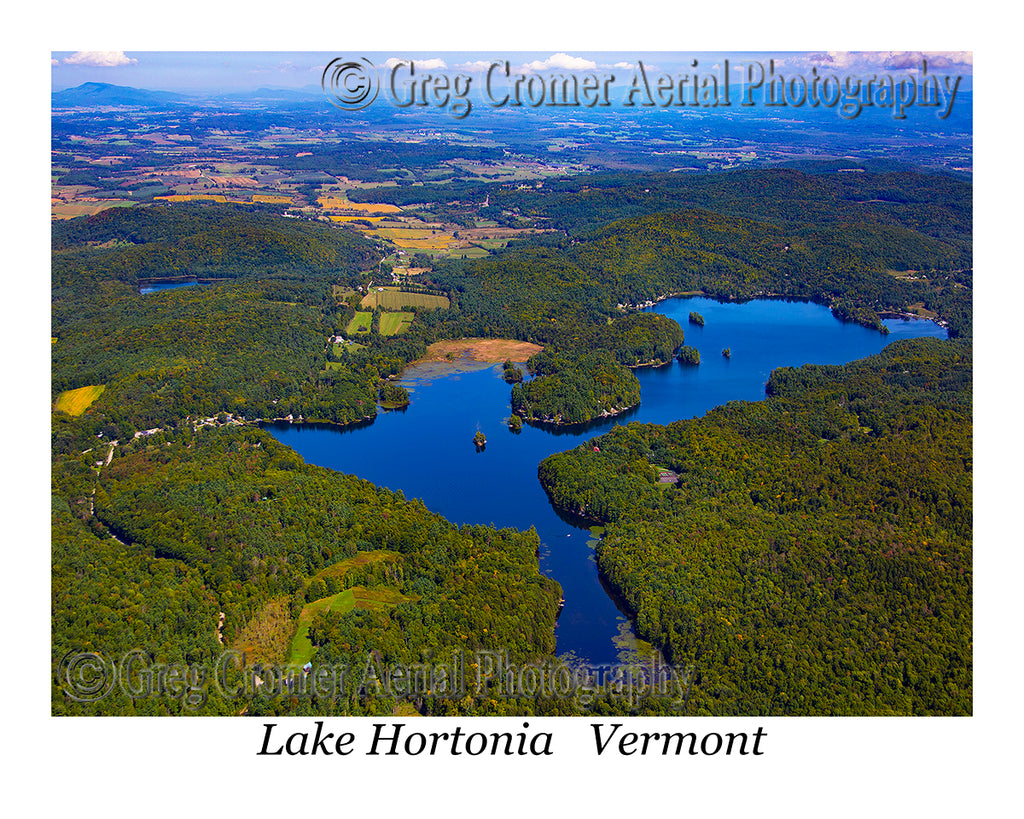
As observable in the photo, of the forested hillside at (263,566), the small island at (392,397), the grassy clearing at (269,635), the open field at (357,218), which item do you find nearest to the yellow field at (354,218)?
the open field at (357,218)

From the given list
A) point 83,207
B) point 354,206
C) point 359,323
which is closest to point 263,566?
point 359,323

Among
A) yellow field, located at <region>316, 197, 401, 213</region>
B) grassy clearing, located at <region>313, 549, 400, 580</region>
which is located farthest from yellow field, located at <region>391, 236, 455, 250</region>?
grassy clearing, located at <region>313, 549, 400, 580</region>

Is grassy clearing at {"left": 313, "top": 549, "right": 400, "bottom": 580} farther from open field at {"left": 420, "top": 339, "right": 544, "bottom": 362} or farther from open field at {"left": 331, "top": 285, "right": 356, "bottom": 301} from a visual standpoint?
open field at {"left": 331, "top": 285, "right": 356, "bottom": 301}

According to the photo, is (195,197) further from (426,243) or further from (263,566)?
(263,566)

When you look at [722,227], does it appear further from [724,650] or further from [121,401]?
[724,650]

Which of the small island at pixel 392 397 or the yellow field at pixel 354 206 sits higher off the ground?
the yellow field at pixel 354 206

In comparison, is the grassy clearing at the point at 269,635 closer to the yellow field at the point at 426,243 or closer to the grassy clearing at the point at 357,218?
the yellow field at the point at 426,243

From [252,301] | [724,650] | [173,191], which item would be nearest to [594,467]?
[724,650]
